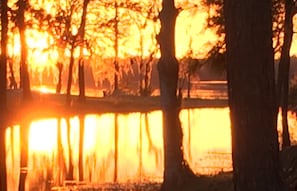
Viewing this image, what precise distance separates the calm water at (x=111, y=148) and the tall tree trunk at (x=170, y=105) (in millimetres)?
3396

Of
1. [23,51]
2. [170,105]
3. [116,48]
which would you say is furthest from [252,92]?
[116,48]

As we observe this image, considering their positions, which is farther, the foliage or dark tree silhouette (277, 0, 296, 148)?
the foliage

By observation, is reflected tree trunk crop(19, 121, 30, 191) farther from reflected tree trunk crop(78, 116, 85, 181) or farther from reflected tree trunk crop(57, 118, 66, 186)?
reflected tree trunk crop(78, 116, 85, 181)

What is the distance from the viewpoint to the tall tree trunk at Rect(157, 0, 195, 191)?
13602 mm

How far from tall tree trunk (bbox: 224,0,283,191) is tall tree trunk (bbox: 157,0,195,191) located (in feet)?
25.3

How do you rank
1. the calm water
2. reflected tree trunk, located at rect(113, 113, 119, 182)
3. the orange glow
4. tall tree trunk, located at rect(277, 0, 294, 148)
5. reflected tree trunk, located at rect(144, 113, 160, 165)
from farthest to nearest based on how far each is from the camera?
the orange glow
reflected tree trunk, located at rect(144, 113, 160, 165)
reflected tree trunk, located at rect(113, 113, 119, 182)
the calm water
tall tree trunk, located at rect(277, 0, 294, 148)

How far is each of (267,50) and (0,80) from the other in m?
14.3

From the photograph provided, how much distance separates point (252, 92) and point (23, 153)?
803 inches

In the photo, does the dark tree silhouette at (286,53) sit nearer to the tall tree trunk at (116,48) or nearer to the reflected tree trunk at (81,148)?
the reflected tree trunk at (81,148)

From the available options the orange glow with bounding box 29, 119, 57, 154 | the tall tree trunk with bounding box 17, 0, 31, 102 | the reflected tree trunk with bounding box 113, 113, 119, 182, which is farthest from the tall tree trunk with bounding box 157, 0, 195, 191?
the tall tree trunk with bounding box 17, 0, 31, 102

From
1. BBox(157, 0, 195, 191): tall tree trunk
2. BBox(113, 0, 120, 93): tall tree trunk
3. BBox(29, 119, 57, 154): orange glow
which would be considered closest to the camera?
BBox(157, 0, 195, 191): tall tree trunk

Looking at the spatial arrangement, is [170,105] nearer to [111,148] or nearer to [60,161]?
[60,161]

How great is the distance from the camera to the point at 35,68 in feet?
178

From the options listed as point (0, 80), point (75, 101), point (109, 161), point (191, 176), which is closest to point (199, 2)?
point (109, 161)
